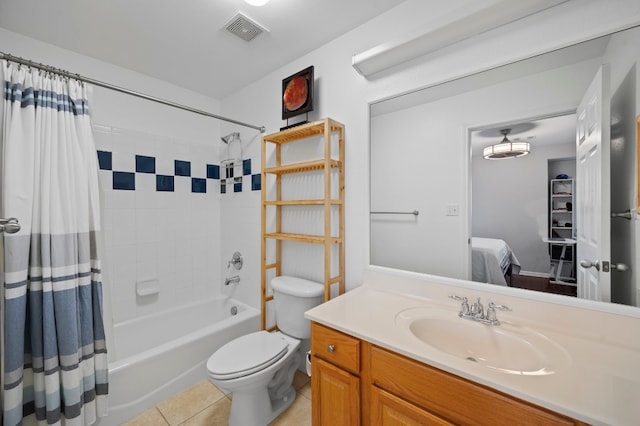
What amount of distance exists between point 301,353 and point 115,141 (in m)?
2.20

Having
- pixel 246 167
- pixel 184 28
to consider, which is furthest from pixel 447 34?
pixel 246 167

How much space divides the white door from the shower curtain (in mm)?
2271

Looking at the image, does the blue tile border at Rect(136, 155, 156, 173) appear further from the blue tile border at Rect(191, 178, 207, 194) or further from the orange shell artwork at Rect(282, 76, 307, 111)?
the orange shell artwork at Rect(282, 76, 307, 111)

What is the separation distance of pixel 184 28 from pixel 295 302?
1.87 metres

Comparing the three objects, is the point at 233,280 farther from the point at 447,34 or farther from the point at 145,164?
the point at 447,34

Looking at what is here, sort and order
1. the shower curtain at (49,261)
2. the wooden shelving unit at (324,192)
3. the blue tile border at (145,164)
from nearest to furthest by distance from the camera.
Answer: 1. the shower curtain at (49,261)
2. the wooden shelving unit at (324,192)
3. the blue tile border at (145,164)

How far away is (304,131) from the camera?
1746 mm

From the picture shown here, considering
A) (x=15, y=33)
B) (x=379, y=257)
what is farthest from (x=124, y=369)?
(x=15, y=33)

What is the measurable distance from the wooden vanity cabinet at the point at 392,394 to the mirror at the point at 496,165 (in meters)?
0.59

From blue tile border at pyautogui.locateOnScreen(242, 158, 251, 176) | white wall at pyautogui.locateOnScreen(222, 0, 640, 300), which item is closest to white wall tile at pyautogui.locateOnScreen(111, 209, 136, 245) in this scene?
blue tile border at pyautogui.locateOnScreen(242, 158, 251, 176)

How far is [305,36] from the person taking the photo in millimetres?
1692

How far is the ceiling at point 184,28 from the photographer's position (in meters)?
1.43

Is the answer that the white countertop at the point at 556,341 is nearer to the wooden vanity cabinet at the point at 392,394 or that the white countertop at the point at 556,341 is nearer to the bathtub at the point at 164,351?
the wooden vanity cabinet at the point at 392,394

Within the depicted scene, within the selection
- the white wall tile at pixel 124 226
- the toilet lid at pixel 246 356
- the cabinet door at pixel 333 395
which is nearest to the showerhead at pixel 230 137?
the white wall tile at pixel 124 226
